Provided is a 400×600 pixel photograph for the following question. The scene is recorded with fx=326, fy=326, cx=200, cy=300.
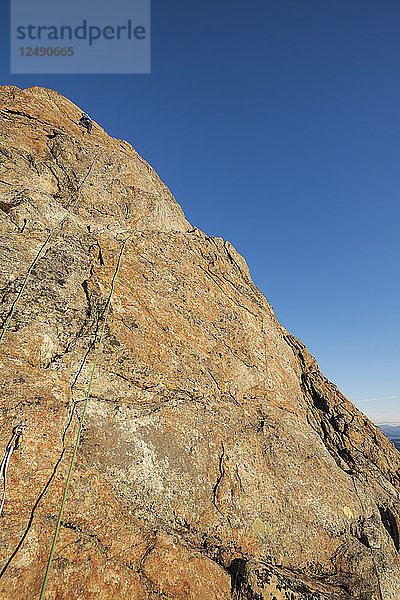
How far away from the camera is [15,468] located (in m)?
8.79

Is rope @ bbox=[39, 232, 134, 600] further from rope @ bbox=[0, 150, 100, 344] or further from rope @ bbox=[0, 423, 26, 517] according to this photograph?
rope @ bbox=[0, 150, 100, 344]

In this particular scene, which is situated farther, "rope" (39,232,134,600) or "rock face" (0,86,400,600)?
"rock face" (0,86,400,600)

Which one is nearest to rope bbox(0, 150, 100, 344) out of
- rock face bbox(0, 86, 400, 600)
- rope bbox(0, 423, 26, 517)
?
rock face bbox(0, 86, 400, 600)

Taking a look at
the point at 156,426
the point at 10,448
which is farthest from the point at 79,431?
the point at 156,426

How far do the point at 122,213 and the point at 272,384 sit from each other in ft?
40.6

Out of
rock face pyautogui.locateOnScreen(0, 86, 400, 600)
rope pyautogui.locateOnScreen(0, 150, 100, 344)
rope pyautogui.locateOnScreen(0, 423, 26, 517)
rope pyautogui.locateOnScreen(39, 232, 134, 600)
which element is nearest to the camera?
rope pyautogui.locateOnScreen(39, 232, 134, 600)

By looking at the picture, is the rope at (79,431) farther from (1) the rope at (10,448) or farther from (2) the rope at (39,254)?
(2) the rope at (39,254)

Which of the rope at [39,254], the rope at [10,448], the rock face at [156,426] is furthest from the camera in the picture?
the rope at [39,254]

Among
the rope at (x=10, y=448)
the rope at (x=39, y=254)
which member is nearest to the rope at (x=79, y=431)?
the rope at (x=10, y=448)

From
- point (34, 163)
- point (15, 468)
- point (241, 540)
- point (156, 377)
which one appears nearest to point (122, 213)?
point (34, 163)

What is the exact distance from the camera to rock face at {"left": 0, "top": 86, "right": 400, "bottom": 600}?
8.78 m

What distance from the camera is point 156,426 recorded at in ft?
38.3

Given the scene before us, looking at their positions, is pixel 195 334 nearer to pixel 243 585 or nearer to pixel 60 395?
pixel 60 395

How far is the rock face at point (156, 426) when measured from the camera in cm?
878
